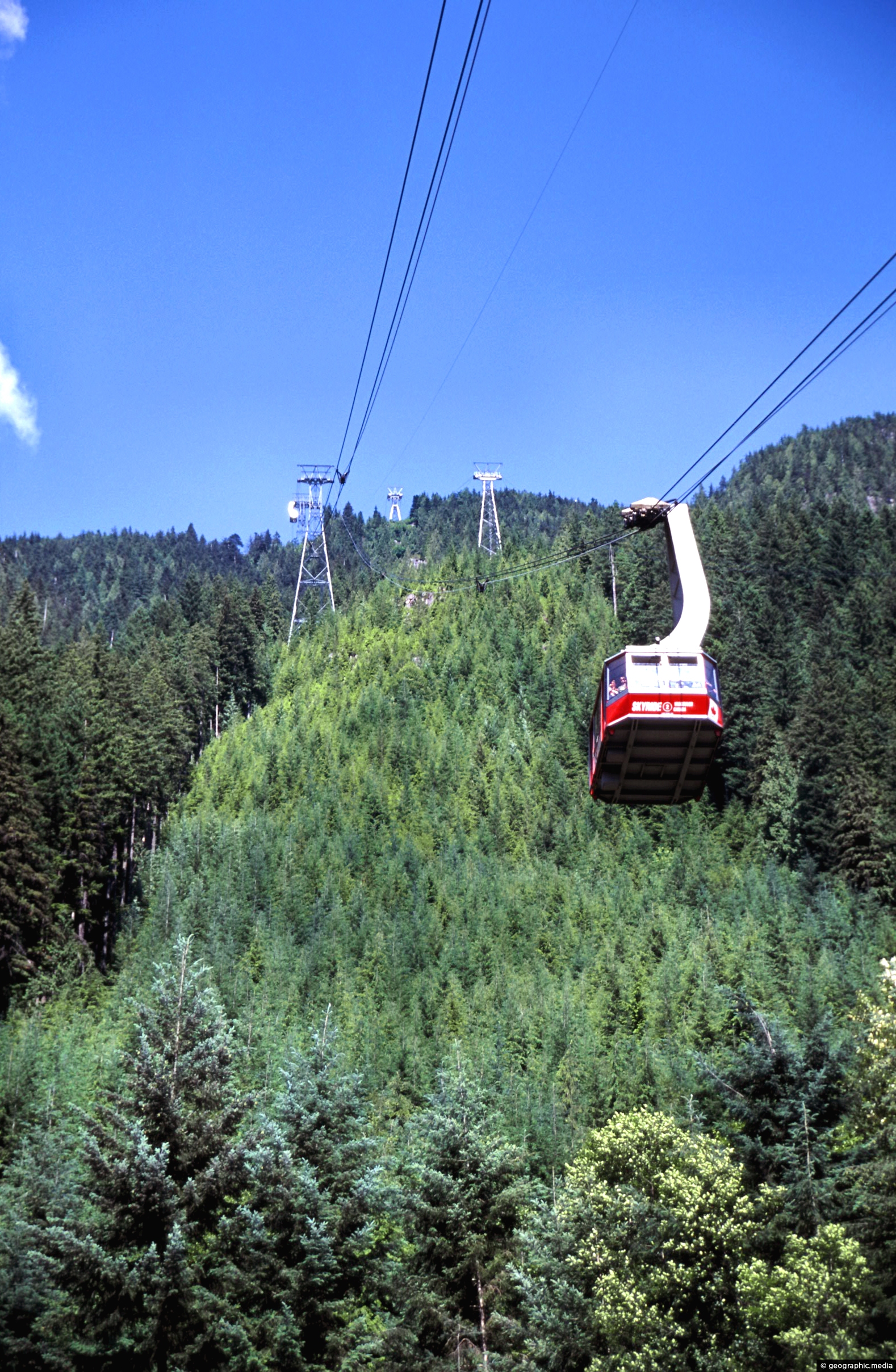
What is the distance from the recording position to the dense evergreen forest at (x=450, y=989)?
26.2 meters

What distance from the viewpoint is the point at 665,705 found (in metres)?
18.6

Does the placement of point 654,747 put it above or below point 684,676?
below

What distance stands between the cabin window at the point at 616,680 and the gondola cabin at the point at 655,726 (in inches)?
0.5

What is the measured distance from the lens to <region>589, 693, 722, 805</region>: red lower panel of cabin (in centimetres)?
1858

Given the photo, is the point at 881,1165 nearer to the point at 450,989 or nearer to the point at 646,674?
the point at 646,674

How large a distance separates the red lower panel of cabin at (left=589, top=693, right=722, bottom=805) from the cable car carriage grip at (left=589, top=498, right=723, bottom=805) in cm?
1

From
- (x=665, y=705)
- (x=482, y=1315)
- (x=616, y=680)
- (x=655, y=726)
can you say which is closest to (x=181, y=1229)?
(x=482, y=1315)

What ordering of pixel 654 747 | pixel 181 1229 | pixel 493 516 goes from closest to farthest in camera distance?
pixel 654 747 → pixel 181 1229 → pixel 493 516

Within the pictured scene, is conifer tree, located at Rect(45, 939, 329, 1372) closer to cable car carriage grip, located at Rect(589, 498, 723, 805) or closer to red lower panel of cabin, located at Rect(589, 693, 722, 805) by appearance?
red lower panel of cabin, located at Rect(589, 693, 722, 805)

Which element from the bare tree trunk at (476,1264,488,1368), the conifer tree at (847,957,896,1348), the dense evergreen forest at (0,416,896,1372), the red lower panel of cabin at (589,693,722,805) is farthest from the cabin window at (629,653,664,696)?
the bare tree trunk at (476,1264,488,1368)

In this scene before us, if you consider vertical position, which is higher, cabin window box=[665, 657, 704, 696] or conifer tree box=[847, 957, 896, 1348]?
cabin window box=[665, 657, 704, 696]

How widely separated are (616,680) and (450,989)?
31.8 metres

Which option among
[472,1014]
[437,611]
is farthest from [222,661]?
[472,1014]

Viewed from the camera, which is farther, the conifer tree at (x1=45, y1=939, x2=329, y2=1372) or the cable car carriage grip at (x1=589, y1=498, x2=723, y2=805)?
the conifer tree at (x1=45, y1=939, x2=329, y2=1372)
